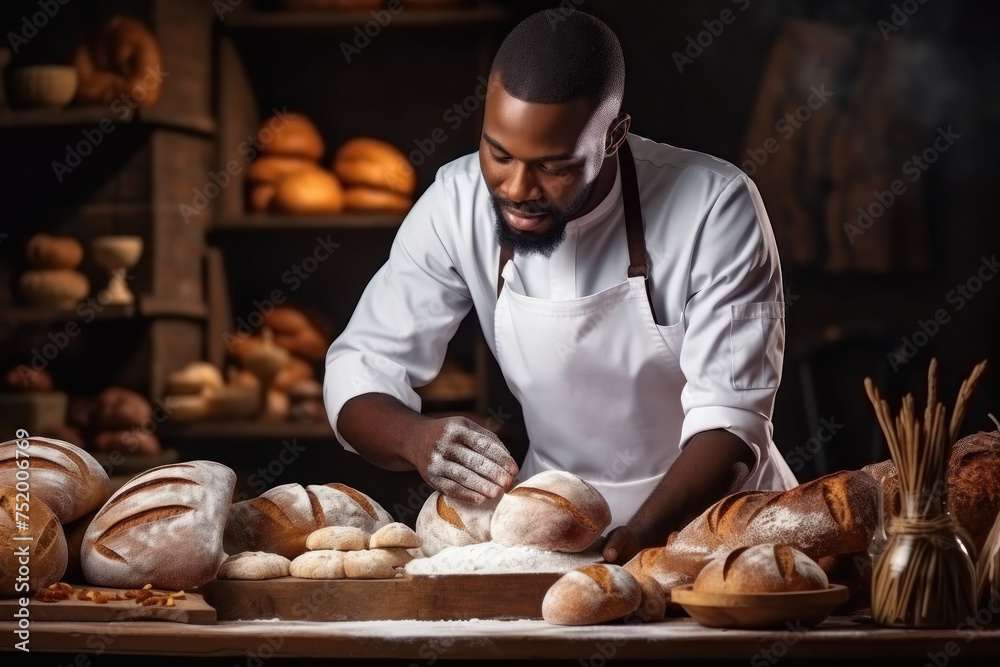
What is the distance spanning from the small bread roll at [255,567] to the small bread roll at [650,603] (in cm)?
51

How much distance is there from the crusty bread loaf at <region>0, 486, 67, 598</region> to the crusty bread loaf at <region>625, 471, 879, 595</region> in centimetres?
79

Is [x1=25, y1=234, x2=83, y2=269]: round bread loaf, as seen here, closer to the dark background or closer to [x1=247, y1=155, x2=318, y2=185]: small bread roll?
the dark background

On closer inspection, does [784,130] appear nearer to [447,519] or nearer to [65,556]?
[447,519]

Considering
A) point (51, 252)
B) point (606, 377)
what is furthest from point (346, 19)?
point (606, 377)

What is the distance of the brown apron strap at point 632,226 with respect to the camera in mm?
2096

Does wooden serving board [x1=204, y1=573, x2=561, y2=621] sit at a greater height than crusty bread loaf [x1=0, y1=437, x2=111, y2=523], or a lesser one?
lesser

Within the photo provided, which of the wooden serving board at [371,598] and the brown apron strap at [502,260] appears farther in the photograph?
the brown apron strap at [502,260]

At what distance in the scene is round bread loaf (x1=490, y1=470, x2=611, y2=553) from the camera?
5.02 ft

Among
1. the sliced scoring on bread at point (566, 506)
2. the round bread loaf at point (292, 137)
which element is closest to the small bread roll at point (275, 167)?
the round bread loaf at point (292, 137)

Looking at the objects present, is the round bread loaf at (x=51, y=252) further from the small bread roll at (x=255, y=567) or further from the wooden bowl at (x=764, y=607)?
the wooden bowl at (x=764, y=607)

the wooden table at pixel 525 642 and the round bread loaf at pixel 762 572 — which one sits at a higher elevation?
the round bread loaf at pixel 762 572

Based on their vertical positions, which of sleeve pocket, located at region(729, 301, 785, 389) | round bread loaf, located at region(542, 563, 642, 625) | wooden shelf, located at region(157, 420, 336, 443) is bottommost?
wooden shelf, located at region(157, 420, 336, 443)

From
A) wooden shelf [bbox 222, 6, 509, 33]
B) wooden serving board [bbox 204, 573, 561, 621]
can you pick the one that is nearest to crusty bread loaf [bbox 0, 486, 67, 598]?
wooden serving board [bbox 204, 573, 561, 621]

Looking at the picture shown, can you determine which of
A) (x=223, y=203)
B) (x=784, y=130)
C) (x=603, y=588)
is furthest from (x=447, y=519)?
(x=784, y=130)
